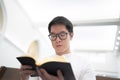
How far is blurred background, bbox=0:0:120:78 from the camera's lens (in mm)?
3502

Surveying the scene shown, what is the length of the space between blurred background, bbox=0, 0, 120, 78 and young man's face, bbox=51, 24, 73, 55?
220 cm

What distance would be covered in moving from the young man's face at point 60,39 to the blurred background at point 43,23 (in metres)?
2.20

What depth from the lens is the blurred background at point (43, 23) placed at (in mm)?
3502

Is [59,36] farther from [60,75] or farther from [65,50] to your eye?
[60,75]

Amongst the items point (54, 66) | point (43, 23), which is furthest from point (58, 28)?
point (43, 23)

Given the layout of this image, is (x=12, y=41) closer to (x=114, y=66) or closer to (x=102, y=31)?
(x=102, y=31)

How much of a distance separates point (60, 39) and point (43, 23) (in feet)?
11.9

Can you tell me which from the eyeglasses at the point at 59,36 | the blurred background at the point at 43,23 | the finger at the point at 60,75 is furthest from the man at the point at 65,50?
the blurred background at the point at 43,23

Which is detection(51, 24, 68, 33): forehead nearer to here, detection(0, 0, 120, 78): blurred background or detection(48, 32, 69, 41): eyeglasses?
detection(48, 32, 69, 41): eyeglasses

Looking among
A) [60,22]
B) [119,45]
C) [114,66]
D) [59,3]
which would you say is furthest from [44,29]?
[60,22]

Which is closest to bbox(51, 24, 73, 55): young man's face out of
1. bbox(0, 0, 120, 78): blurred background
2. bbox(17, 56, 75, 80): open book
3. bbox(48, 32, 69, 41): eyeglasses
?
bbox(48, 32, 69, 41): eyeglasses

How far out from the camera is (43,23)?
482cm

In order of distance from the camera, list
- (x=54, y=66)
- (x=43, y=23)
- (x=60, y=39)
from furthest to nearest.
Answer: (x=43, y=23) → (x=60, y=39) → (x=54, y=66)

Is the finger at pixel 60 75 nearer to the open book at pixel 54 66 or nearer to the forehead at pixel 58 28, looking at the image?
the open book at pixel 54 66
